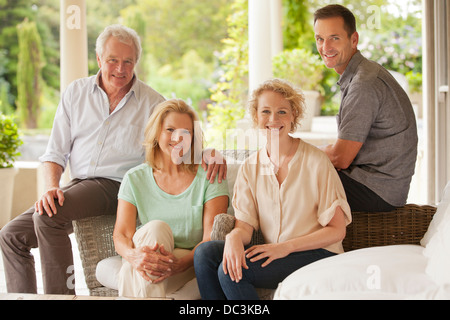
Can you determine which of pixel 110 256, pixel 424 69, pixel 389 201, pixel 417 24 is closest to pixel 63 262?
pixel 110 256

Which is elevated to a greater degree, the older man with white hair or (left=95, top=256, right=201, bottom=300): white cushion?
the older man with white hair

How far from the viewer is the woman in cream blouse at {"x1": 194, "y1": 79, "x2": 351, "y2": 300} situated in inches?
76.3

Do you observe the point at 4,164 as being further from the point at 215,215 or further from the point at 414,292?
the point at 414,292

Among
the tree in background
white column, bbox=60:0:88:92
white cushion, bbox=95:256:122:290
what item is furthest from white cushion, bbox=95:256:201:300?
the tree in background

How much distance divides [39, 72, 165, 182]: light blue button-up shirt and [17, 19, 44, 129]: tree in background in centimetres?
803

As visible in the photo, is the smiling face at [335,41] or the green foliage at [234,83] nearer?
the smiling face at [335,41]

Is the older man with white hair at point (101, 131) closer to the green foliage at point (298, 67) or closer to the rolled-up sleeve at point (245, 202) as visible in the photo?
the rolled-up sleeve at point (245, 202)

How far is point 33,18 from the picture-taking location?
40.9ft

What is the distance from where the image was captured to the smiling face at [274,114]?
2.07m

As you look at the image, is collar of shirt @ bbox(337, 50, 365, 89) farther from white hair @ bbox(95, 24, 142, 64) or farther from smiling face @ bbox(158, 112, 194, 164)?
white hair @ bbox(95, 24, 142, 64)

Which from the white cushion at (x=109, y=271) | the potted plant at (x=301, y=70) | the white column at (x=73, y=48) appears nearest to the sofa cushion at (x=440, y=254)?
the white cushion at (x=109, y=271)

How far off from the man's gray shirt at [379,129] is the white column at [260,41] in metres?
2.79

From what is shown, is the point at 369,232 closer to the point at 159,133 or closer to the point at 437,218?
the point at 437,218

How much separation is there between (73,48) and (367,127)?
9.55 feet
